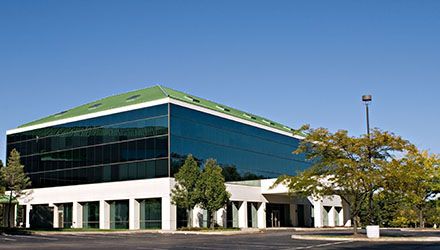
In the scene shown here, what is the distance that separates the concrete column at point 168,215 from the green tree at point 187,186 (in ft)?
3.81

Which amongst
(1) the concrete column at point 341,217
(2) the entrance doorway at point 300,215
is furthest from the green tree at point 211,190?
(1) the concrete column at point 341,217

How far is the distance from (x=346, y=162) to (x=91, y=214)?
32.2 m

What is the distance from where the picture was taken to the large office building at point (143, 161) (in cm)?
5219

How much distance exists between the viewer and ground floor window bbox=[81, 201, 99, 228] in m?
56.7

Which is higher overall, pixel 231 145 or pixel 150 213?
pixel 231 145

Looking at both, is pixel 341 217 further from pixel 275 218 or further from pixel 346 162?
pixel 346 162

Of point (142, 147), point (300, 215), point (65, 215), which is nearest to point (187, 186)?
point (142, 147)

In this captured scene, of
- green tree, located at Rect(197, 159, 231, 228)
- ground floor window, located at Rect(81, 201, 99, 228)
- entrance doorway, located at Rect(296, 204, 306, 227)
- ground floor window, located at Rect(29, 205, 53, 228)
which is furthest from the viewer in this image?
entrance doorway, located at Rect(296, 204, 306, 227)

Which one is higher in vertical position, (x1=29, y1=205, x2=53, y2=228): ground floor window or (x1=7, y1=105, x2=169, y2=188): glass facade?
(x1=7, y1=105, x2=169, y2=188): glass facade

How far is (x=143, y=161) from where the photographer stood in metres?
52.8

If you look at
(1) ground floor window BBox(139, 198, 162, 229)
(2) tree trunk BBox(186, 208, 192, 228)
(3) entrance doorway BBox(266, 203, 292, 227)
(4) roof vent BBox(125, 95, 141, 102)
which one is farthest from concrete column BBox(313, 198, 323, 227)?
(4) roof vent BBox(125, 95, 141, 102)

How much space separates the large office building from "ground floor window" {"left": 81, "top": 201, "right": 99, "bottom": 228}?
102 millimetres

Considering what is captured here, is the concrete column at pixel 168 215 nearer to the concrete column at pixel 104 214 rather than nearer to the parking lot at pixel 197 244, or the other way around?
the concrete column at pixel 104 214

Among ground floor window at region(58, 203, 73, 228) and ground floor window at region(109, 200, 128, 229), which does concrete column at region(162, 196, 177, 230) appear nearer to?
ground floor window at region(109, 200, 128, 229)
